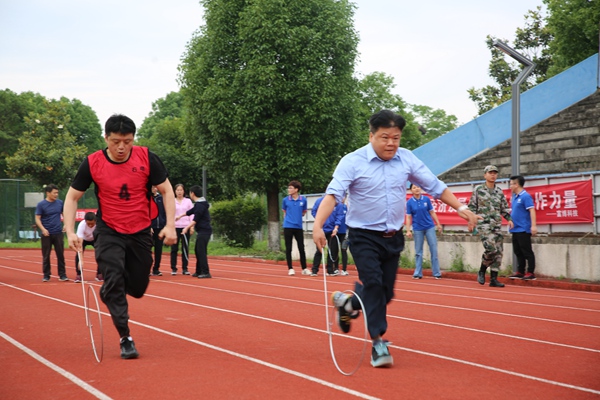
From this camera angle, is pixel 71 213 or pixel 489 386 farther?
pixel 71 213

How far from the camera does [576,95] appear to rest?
25656 mm

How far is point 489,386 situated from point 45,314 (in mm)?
6543

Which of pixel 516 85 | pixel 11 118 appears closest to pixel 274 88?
pixel 516 85

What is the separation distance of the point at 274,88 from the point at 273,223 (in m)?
5.26

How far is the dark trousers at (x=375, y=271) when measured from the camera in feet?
20.8

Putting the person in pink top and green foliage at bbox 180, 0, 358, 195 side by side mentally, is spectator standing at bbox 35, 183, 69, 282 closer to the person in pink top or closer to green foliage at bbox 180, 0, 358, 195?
the person in pink top

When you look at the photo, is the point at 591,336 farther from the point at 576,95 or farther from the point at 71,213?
the point at 576,95

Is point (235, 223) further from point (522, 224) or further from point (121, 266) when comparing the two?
point (121, 266)

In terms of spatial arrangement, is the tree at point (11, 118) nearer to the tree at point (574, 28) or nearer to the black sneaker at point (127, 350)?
the tree at point (574, 28)

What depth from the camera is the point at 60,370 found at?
620cm

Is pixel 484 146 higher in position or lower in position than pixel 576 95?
lower

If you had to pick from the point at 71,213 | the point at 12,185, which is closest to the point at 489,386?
the point at 71,213

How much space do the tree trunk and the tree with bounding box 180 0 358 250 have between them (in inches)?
1.6

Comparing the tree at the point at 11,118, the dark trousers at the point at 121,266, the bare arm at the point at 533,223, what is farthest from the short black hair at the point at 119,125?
the tree at the point at 11,118
